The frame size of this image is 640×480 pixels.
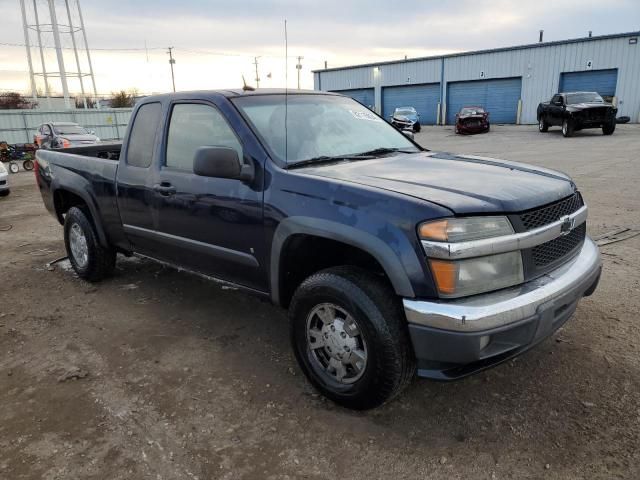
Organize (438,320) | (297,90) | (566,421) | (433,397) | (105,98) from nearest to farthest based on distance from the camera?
(438,320) < (566,421) < (433,397) < (297,90) < (105,98)

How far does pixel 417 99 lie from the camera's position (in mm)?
39125

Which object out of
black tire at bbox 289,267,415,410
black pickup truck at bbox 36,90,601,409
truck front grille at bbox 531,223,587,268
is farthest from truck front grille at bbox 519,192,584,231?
black tire at bbox 289,267,415,410

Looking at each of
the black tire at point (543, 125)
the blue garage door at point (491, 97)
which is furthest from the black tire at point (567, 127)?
the blue garage door at point (491, 97)

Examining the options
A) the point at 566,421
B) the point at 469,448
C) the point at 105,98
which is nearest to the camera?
the point at 469,448

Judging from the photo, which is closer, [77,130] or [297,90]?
[297,90]

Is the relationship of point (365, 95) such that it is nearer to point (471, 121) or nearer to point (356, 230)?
point (471, 121)

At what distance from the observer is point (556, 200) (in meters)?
2.82

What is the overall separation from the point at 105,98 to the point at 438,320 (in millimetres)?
60637

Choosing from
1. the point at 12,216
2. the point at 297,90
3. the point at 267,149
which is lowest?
the point at 12,216

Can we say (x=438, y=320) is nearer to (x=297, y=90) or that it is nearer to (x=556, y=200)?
(x=556, y=200)

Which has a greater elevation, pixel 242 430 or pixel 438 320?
pixel 438 320

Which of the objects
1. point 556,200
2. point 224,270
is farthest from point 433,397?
point 224,270

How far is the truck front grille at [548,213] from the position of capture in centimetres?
259

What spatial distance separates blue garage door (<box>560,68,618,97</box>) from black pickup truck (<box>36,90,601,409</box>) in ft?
99.3
